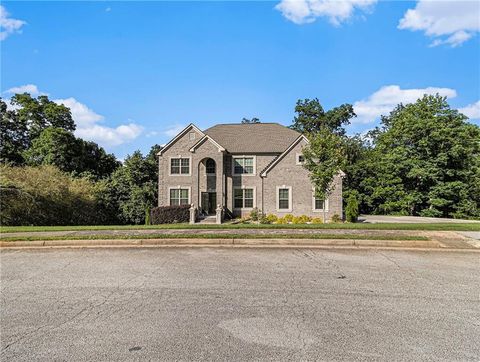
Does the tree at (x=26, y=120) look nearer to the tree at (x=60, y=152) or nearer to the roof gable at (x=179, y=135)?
the tree at (x=60, y=152)

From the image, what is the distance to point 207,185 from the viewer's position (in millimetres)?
29344

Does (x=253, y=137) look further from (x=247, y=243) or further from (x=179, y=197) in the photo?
(x=247, y=243)

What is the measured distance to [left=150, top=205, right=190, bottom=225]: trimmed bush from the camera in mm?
25875

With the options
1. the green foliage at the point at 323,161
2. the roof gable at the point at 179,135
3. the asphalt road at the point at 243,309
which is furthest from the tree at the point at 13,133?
the asphalt road at the point at 243,309

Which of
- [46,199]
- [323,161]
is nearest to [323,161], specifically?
[323,161]

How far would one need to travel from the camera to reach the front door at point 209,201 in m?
29.2

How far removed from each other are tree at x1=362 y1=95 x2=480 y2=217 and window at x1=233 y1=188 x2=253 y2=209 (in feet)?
52.8

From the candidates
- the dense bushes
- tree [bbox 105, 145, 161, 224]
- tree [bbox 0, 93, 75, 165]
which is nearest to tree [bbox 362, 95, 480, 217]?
tree [bbox 105, 145, 161, 224]

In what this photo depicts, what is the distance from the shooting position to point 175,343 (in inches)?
172

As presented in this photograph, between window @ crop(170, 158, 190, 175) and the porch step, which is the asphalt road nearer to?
the porch step

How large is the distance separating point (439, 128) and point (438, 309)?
36.0 m

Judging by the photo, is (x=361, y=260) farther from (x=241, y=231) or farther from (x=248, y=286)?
(x=241, y=231)

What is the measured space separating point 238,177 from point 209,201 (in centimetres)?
320

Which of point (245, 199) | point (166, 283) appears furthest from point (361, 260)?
point (245, 199)
